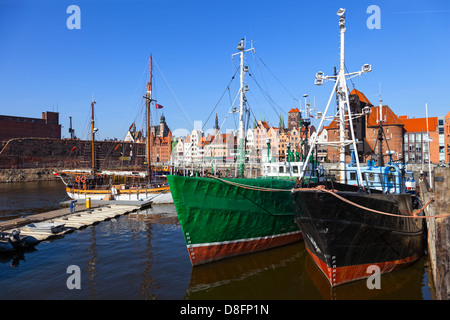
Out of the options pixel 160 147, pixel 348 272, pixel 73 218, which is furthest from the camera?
pixel 160 147

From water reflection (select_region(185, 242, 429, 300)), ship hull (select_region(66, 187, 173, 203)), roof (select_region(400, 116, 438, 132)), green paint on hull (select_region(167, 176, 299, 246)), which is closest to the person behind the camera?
water reflection (select_region(185, 242, 429, 300))

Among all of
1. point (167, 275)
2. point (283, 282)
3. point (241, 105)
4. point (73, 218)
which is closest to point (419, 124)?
point (241, 105)

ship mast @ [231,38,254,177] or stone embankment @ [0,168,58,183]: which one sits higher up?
ship mast @ [231,38,254,177]

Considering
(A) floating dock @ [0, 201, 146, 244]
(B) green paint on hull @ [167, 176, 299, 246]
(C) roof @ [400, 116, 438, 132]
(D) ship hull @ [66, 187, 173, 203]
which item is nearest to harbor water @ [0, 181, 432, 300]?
(B) green paint on hull @ [167, 176, 299, 246]

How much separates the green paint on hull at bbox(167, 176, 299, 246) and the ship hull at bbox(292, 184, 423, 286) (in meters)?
3.16

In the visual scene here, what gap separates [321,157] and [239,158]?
73.7 metres

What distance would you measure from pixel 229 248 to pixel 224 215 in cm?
188

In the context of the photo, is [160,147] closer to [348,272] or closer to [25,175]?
[25,175]

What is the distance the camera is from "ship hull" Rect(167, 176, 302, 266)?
14.2 m

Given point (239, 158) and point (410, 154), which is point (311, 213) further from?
point (410, 154)

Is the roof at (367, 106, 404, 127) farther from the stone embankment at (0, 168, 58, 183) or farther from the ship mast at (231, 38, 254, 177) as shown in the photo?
the stone embankment at (0, 168, 58, 183)

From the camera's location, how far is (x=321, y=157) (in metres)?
88.7

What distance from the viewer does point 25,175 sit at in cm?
8062
